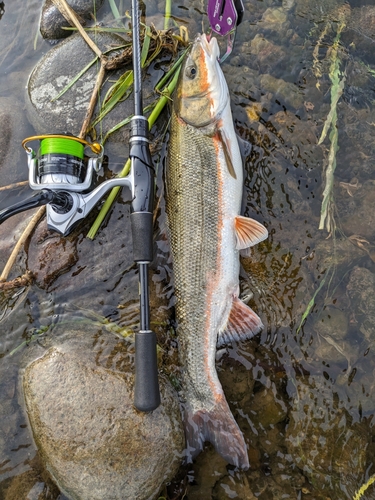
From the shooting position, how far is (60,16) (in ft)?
13.6

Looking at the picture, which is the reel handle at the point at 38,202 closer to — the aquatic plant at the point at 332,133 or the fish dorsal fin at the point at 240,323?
the fish dorsal fin at the point at 240,323

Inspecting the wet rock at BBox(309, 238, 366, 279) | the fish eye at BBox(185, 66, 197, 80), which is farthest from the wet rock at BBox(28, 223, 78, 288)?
the wet rock at BBox(309, 238, 366, 279)

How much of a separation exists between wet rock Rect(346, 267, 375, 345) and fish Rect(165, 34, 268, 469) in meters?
0.81

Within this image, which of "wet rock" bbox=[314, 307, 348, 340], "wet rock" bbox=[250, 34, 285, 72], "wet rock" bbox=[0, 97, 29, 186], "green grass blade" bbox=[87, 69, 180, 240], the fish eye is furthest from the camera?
"wet rock" bbox=[0, 97, 29, 186]

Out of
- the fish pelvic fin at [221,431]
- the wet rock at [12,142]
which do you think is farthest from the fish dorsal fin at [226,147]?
the wet rock at [12,142]

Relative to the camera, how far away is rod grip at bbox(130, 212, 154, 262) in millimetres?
3066

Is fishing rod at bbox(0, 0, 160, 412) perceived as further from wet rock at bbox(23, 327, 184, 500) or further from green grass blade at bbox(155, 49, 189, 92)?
green grass blade at bbox(155, 49, 189, 92)

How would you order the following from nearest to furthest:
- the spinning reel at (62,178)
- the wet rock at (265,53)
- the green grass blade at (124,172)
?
the spinning reel at (62,178), the green grass blade at (124,172), the wet rock at (265,53)

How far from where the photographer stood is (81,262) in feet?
12.4

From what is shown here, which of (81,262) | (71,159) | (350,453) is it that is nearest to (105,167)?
(71,159)

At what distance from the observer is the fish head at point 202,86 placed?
325cm

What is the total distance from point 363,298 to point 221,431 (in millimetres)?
1551

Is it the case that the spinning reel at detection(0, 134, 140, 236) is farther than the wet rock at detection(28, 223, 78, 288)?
No

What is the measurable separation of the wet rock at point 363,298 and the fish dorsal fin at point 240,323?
0.81 m
